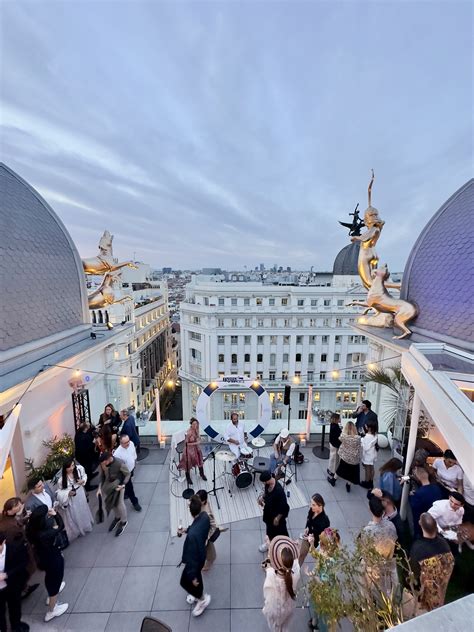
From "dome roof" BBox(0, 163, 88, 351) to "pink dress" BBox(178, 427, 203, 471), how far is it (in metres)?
5.03

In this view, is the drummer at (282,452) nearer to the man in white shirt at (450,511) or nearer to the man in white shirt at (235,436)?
the man in white shirt at (235,436)

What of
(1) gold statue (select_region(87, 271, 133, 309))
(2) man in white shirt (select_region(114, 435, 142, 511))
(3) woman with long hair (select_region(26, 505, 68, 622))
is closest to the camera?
(3) woman with long hair (select_region(26, 505, 68, 622))

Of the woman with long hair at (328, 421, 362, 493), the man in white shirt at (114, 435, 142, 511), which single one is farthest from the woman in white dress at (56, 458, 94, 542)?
the woman with long hair at (328, 421, 362, 493)

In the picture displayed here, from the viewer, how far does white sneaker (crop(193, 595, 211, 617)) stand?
14.9 feet

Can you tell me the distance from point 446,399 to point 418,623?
377 cm

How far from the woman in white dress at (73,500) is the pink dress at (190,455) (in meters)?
2.32

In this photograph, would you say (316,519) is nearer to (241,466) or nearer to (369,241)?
(241,466)

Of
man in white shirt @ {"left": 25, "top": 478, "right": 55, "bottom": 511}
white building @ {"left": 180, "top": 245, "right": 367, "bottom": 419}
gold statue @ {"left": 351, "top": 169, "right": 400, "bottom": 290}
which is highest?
gold statue @ {"left": 351, "top": 169, "right": 400, "bottom": 290}

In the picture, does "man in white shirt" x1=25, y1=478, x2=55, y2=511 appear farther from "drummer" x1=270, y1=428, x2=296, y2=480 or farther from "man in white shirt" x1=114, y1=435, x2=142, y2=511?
"drummer" x1=270, y1=428, x2=296, y2=480

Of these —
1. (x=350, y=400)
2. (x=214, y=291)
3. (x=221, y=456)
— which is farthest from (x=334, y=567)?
(x=350, y=400)

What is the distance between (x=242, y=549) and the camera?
578cm

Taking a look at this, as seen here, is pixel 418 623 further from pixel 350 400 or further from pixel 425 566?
pixel 350 400

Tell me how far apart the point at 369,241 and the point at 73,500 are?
1132 centimetres

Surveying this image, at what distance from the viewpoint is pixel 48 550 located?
14.2 feet
